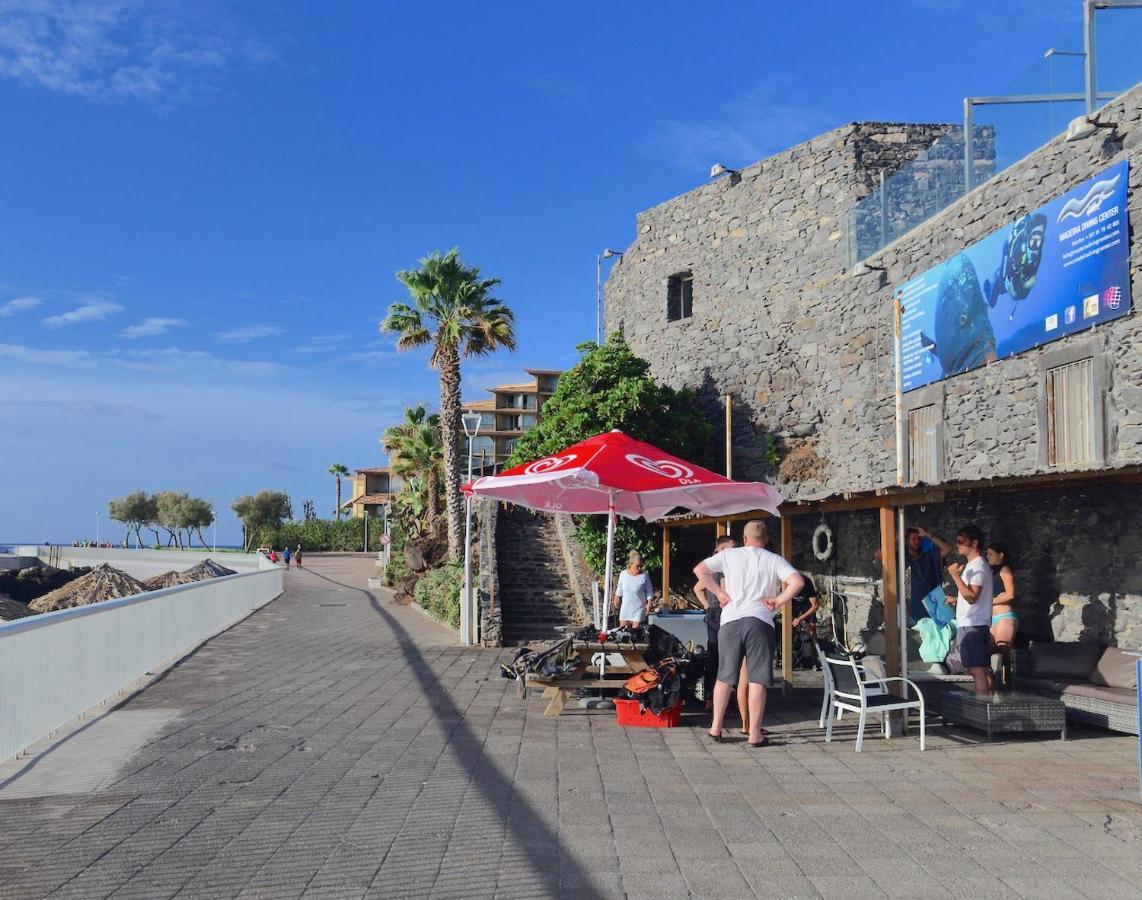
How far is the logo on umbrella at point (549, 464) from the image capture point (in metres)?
9.45

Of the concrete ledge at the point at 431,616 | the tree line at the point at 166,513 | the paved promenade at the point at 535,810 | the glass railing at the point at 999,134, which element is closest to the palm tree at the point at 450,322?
the concrete ledge at the point at 431,616

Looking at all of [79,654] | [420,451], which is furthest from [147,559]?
[79,654]

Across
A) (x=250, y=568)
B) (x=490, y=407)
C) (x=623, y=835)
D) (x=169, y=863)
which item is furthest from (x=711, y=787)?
(x=490, y=407)

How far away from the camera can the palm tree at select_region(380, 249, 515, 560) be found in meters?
26.5

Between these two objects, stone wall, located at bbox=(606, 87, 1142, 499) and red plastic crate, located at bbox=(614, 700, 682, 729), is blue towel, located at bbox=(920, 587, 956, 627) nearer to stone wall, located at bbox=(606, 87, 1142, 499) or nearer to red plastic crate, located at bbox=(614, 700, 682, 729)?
stone wall, located at bbox=(606, 87, 1142, 499)

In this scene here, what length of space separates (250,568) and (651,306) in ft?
77.6

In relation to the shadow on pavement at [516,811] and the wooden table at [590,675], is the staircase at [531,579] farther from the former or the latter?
the shadow on pavement at [516,811]

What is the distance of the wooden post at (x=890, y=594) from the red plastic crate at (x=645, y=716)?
1859 millimetres

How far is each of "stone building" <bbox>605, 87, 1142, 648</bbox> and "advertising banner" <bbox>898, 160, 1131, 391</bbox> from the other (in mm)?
198

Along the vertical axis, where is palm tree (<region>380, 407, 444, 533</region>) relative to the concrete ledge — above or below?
above

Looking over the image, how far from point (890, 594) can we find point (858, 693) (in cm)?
109

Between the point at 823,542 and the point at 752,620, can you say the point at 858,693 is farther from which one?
the point at 823,542

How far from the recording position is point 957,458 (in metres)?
14.1

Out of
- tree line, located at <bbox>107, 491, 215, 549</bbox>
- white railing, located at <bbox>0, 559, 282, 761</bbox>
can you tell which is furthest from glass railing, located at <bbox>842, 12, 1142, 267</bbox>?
tree line, located at <bbox>107, 491, 215, 549</bbox>
